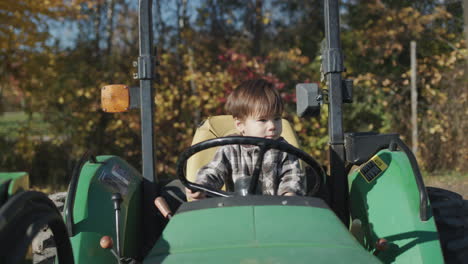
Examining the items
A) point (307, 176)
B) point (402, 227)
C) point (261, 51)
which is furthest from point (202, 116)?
point (402, 227)

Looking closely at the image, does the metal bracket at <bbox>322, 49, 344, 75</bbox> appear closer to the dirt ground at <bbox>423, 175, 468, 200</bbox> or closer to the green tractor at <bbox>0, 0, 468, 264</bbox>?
the green tractor at <bbox>0, 0, 468, 264</bbox>

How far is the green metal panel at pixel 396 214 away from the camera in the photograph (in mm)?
1970


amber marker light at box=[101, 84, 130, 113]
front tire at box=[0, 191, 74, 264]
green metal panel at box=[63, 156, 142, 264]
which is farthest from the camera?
amber marker light at box=[101, 84, 130, 113]

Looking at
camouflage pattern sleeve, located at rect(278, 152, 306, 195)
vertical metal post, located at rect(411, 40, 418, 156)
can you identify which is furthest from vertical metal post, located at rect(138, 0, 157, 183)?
vertical metal post, located at rect(411, 40, 418, 156)

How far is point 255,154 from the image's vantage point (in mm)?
2531

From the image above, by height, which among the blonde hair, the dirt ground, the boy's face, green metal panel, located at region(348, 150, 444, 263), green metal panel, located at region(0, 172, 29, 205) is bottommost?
the dirt ground

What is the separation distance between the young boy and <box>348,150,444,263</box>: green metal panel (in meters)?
0.30

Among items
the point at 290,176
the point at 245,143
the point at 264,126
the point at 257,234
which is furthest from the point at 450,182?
the point at 257,234

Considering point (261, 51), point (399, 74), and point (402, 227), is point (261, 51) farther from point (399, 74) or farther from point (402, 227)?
point (402, 227)

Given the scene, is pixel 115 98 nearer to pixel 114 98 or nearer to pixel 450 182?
Result: pixel 114 98

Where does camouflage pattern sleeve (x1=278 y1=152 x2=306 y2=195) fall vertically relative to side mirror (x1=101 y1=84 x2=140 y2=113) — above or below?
below

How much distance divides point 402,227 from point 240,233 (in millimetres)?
741

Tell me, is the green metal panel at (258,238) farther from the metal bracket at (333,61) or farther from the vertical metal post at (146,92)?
the metal bracket at (333,61)

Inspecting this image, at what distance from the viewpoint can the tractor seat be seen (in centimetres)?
285
